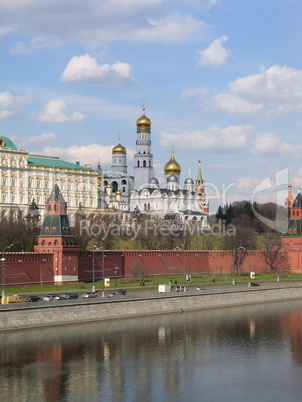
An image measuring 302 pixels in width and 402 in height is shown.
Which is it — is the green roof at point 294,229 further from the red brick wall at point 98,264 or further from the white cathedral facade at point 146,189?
the white cathedral facade at point 146,189

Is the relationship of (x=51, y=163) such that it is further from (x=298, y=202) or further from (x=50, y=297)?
(x=50, y=297)

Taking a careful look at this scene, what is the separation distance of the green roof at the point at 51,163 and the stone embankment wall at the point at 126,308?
6724cm

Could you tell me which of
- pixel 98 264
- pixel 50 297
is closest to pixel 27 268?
pixel 98 264

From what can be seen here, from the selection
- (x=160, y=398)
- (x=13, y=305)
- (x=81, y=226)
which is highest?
(x=81, y=226)

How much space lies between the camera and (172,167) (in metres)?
158

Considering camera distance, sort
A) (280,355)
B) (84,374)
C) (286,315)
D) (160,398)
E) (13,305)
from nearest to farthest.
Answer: (160,398) → (84,374) → (280,355) → (13,305) → (286,315)

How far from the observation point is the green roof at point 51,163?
126 metres

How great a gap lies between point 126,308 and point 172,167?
106851 millimetres

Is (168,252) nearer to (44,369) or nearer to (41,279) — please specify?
(41,279)

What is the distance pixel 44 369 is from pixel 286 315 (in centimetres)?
2587

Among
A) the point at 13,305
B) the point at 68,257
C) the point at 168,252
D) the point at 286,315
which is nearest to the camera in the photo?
the point at 13,305

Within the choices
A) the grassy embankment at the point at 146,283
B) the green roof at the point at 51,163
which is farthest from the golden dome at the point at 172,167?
the grassy embankment at the point at 146,283

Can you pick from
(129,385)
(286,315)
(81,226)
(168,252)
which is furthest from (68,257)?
(129,385)

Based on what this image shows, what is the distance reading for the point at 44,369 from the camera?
36.4m
